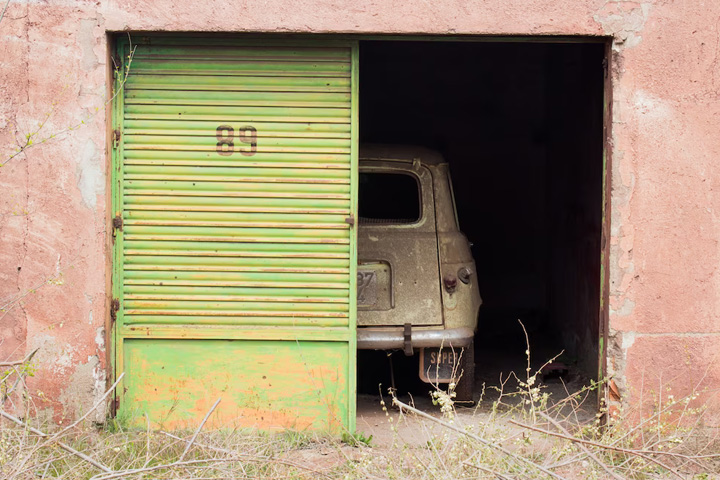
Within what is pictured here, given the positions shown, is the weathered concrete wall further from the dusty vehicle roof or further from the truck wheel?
the dusty vehicle roof

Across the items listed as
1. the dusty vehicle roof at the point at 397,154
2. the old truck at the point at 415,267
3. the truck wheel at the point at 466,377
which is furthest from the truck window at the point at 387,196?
the truck wheel at the point at 466,377

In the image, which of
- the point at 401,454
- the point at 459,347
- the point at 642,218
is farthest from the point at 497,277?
the point at 401,454

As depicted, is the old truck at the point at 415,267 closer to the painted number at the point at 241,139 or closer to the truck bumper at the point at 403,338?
the truck bumper at the point at 403,338

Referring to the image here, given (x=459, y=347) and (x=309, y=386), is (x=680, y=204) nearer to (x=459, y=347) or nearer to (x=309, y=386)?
(x=459, y=347)

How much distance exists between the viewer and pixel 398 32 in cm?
464

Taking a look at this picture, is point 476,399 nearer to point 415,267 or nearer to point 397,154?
point 415,267

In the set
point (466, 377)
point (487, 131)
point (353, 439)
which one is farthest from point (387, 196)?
point (487, 131)

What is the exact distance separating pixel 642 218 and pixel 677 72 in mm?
859

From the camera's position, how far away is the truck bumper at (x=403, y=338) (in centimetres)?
555

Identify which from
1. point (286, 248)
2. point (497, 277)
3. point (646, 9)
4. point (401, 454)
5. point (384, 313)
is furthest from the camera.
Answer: point (497, 277)

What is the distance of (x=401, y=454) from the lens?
4.20 meters

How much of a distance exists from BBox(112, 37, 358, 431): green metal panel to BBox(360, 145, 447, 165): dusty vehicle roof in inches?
42.3

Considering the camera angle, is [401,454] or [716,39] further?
[716,39]

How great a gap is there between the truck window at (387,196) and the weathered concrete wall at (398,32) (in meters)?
1.56
